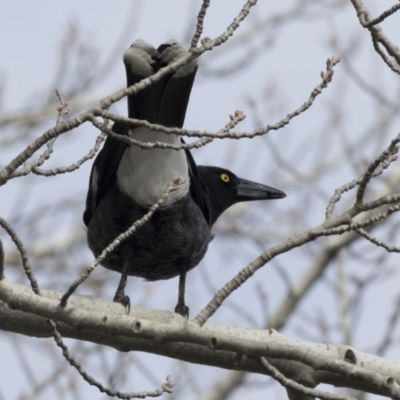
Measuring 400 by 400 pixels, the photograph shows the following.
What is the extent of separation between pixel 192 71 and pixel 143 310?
Result: 1.13 meters

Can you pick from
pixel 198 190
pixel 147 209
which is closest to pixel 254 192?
pixel 198 190

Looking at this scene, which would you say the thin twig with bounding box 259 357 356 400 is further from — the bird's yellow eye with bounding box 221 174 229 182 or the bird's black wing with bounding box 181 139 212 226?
the bird's yellow eye with bounding box 221 174 229 182

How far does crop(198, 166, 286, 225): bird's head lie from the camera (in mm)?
6258

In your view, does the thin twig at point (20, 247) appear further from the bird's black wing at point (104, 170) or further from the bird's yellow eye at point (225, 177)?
the bird's yellow eye at point (225, 177)

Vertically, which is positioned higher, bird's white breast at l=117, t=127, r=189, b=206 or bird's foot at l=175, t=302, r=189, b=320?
bird's white breast at l=117, t=127, r=189, b=206

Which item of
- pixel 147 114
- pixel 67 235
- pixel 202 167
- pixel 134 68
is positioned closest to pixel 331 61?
pixel 134 68

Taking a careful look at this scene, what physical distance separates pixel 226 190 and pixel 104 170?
4.38 ft

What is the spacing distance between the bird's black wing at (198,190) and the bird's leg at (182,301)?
433 mm

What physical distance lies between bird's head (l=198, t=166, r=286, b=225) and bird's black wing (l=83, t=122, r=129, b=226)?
1.01 metres

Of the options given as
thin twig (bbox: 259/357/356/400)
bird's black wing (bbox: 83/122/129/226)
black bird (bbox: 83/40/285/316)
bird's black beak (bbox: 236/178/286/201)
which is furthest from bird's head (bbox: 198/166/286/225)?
thin twig (bbox: 259/357/356/400)

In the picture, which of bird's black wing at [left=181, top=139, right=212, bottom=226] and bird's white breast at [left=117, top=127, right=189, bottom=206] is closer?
bird's white breast at [left=117, top=127, right=189, bottom=206]

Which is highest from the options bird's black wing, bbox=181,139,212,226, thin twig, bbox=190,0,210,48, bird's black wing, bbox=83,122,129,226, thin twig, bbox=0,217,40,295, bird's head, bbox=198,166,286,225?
bird's head, bbox=198,166,286,225

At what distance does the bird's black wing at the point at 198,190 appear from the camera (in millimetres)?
5283

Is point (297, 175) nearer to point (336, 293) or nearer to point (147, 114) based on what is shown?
point (336, 293)
